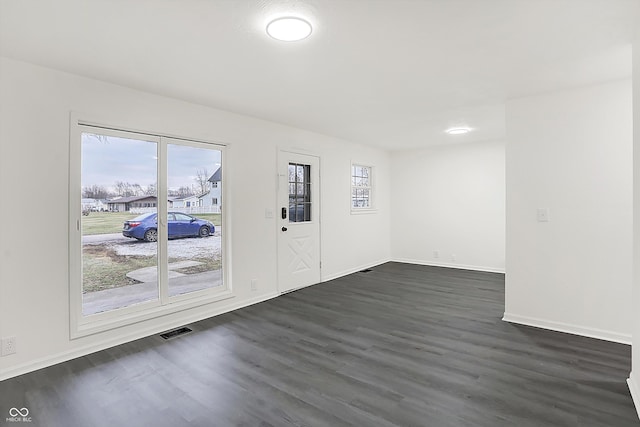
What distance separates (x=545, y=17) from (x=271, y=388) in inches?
117

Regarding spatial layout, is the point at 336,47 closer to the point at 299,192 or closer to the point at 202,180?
the point at 202,180

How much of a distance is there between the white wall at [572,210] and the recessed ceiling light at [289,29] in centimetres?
262

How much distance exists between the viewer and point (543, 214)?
3.41m

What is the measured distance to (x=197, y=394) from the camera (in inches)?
89.0

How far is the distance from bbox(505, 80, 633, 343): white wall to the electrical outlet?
14.8 ft

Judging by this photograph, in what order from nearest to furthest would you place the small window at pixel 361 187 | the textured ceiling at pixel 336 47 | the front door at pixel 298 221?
the textured ceiling at pixel 336 47, the front door at pixel 298 221, the small window at pixel 361 187

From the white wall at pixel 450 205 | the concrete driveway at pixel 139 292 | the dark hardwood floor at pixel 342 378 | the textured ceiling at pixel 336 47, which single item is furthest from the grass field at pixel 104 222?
the white wall at pixel 450 205

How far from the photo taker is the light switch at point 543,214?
3.39 meters

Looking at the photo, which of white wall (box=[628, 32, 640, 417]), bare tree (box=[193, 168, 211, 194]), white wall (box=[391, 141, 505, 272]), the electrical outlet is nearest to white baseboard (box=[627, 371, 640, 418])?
white wall (box=[628, 32, 640, 417])

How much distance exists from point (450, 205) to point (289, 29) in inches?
213

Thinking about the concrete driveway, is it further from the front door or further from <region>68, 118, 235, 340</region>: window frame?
the front door

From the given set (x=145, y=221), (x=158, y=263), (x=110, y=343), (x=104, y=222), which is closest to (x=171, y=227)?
(x=145, y=221)

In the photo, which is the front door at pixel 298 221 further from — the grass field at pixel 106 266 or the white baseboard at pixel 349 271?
the grass field at pixel 106 266

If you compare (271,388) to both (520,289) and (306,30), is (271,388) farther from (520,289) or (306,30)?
(520,289)
